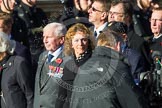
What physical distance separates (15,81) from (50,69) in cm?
52

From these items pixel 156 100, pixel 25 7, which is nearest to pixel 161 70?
pixel 156 100

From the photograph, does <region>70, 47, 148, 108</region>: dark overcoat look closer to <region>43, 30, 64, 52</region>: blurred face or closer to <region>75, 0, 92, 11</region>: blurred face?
<region>43, 30, 64, 52</region>: blurred face

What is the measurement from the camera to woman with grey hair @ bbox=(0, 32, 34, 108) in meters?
6.38

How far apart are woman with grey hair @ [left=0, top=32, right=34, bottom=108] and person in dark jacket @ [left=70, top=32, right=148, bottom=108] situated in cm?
137

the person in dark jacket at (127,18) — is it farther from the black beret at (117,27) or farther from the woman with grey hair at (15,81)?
the woman with grey hair at (15,81)

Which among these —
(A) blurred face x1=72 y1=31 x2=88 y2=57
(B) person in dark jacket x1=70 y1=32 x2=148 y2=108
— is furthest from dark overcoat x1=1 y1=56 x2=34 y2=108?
(B) person in dark jacket x1=70 y1=32 x2=148 y2=108

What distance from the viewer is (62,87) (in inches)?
233

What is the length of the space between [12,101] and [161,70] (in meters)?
1.73

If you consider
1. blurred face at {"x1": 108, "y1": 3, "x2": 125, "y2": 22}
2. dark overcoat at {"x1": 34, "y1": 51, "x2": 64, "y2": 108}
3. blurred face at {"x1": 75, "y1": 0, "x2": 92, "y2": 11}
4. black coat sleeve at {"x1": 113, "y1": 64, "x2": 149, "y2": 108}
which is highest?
blurred face at {"x1": 108, "y1": 3, "x2": 125, "y2": 22}

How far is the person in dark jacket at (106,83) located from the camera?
4828 mm

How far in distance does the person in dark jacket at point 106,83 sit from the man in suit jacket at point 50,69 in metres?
0.92

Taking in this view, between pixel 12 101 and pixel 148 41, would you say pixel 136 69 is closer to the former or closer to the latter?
pixel 148 41

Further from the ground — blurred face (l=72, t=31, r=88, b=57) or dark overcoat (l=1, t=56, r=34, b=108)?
blurred face (l=72, t=31, r=88, b=57)

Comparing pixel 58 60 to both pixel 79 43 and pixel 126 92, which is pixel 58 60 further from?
pixel 126 92
